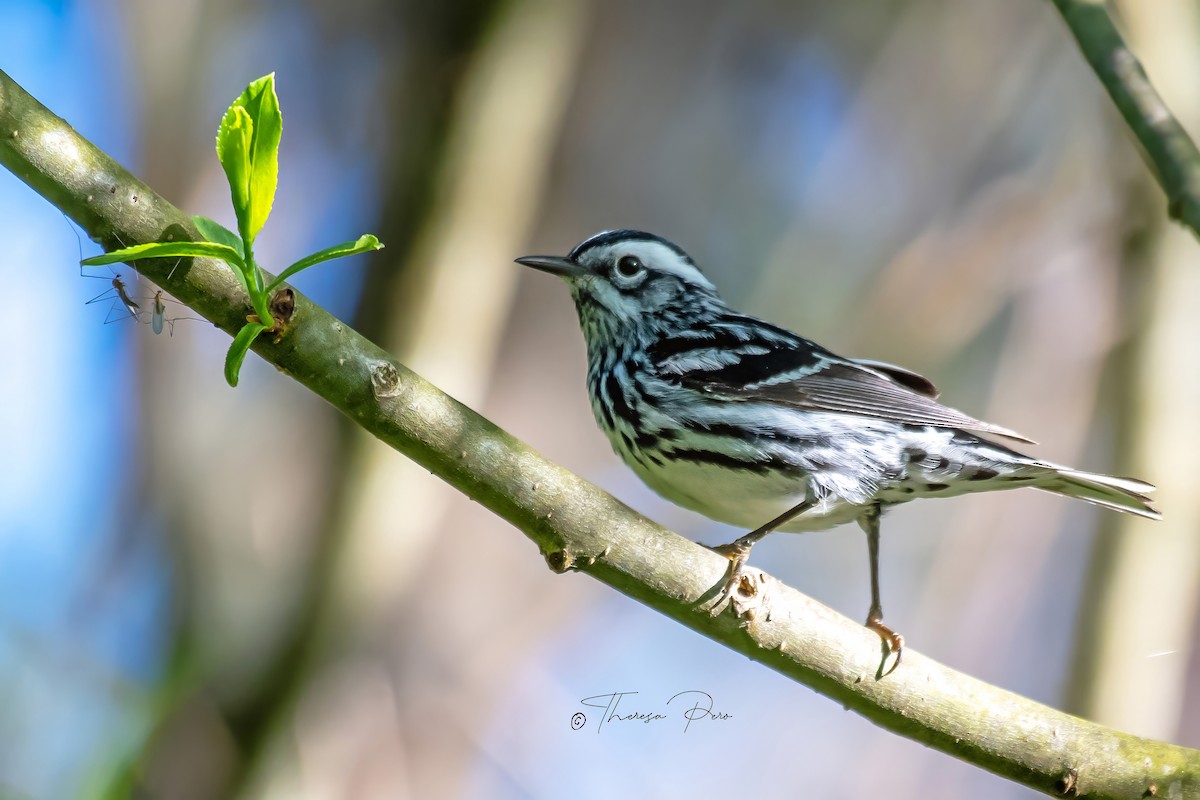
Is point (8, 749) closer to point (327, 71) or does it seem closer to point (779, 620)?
point (779, 620)

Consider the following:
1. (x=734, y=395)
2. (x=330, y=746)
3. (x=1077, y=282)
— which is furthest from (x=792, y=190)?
(x=330, y=746)

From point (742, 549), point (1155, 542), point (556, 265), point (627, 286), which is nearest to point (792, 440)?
point (742, 549)

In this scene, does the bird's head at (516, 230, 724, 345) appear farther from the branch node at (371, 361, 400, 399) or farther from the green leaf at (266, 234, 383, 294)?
the green leaf at (266, 234, 383, 294)

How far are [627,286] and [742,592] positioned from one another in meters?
2.31

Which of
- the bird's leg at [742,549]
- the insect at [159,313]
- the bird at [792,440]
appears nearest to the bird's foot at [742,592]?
the bird's leg at [742,549]

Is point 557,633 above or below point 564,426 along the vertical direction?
below

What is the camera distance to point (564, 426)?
6.63 metres

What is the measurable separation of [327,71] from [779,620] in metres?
5.24

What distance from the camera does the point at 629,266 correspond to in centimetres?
494

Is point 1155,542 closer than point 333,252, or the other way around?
point 333,252

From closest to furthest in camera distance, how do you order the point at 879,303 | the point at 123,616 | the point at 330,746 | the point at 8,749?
the point at 8,749 < the point at 330,746 < the point at 123,616 < the point at 879,303

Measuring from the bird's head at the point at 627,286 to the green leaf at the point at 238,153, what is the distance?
267 cm

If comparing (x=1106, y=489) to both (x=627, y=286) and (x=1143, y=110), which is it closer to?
(x=1143, y=110)

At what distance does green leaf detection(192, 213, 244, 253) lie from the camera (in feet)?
6.74
